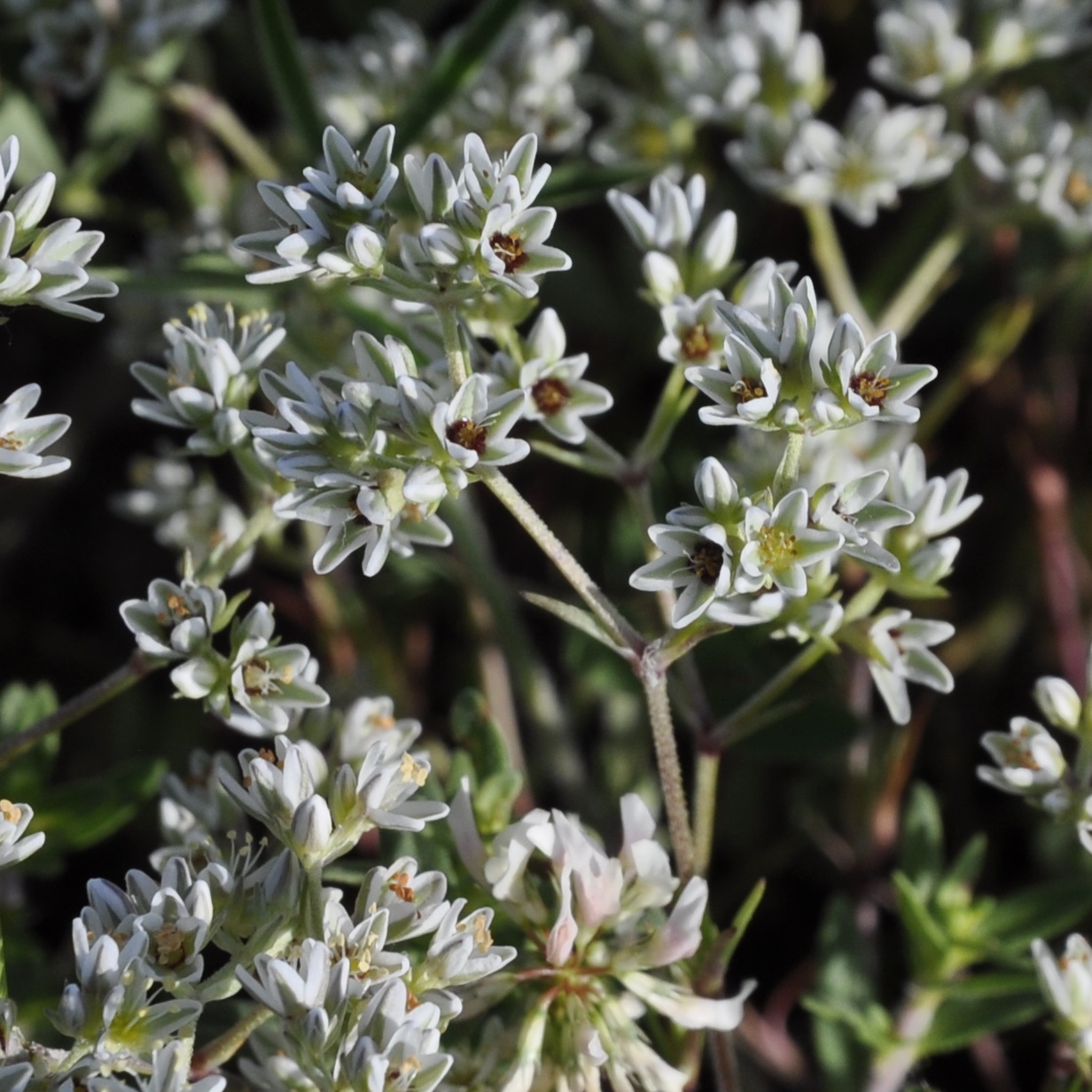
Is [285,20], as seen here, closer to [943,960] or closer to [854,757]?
[854,757]

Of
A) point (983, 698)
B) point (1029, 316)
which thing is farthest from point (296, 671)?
point (1029, 316)

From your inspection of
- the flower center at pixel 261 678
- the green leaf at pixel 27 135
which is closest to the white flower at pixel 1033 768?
the flower center at pixel 261 678

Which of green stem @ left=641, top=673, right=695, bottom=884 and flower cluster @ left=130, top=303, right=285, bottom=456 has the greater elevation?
flower cluster @ left=130, top=303, right=285, bottom=456

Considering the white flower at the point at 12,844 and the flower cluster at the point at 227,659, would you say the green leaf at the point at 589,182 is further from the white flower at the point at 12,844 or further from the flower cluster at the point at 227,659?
the white flower at the point at 12,844

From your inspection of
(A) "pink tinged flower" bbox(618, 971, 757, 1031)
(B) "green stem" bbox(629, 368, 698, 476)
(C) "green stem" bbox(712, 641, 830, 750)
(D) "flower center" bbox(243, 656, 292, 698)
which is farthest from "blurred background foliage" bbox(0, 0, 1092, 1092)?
(D) "flower center" bbox(243, 656, 292, 698)

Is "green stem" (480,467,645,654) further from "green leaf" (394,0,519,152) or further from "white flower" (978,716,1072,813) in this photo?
"green leaf" (394,0,519,152)

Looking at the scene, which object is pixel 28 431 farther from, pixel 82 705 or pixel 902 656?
pixel 902 656
